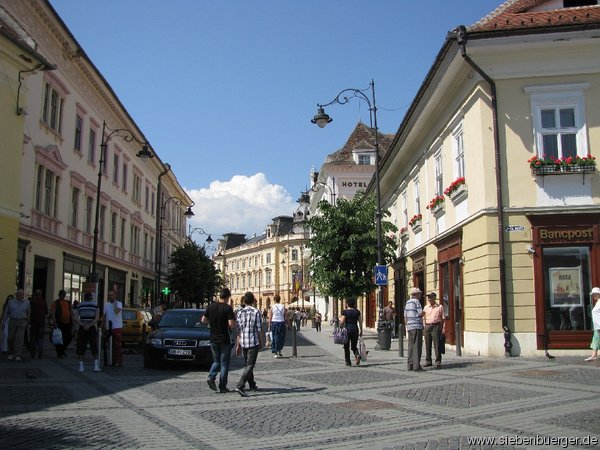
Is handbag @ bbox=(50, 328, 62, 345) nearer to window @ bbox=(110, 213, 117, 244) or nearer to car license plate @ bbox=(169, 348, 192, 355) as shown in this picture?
car license plate @ bbox=(169, 348, 192, 355)

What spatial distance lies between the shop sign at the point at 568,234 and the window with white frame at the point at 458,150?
10.9 ft

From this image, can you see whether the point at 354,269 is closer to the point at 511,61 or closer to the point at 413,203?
the point at 413,203

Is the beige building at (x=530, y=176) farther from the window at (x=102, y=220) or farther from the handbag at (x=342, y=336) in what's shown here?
the window at (x=102, y=220)

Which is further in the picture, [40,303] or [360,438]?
[40,303]

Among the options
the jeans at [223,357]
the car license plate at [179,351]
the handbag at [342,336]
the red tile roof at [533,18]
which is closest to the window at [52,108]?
the car license plate at [179,351]

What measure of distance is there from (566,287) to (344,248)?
11.9m

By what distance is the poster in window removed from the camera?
1584 cm

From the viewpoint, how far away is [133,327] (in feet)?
71.3

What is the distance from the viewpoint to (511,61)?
16547 mm

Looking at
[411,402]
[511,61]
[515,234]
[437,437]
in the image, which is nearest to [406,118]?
[511,61]

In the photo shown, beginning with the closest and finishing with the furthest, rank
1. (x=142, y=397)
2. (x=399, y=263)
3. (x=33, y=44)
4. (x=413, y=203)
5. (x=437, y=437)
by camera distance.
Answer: (x=437, y=437) < (x=142, y=397) < (x=33, y=44) < (x=413, y=203) < (x=399, y=263)

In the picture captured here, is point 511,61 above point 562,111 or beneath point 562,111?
above

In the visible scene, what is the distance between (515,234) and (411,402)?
837cm

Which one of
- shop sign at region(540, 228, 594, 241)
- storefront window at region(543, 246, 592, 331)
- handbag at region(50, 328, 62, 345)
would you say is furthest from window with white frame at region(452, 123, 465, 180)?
handbag at region(50, 328, 62, 345)
